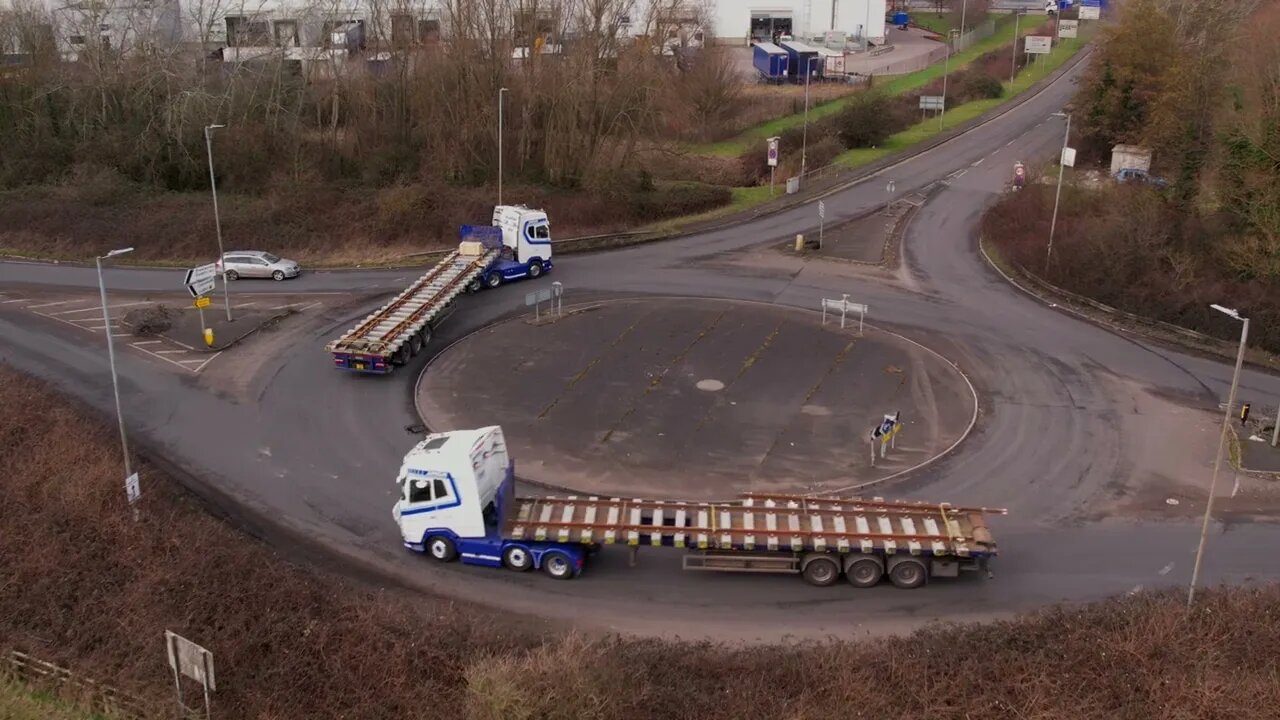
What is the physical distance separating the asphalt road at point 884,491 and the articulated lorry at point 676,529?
52 centimetres

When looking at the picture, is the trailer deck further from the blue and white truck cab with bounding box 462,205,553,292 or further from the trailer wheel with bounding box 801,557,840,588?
the blue and white truck cab with bounding box 462,205,553,292

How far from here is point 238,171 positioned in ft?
185

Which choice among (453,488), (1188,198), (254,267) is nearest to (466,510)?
(453,488)

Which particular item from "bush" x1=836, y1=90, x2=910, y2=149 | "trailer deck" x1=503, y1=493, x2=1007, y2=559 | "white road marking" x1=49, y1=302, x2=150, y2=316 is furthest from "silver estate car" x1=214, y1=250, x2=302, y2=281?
"bush" x1=836, y1=90, x2=910, y2=149

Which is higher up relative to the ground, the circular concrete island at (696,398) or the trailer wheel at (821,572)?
the circular concrete island at (696,398)

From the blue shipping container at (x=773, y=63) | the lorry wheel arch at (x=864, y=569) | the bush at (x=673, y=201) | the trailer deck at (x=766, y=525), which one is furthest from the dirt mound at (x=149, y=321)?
the blue shipping container at (x=773, y=63)

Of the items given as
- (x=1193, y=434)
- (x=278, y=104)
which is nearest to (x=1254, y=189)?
(x=1193, y=434)

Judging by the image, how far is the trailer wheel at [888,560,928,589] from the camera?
68.7 feet

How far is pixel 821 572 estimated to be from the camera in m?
21.2

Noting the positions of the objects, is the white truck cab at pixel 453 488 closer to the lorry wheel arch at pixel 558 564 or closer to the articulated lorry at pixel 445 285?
the lorry wheel arch at pixel 558 564

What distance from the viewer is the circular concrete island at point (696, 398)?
26.5 metres

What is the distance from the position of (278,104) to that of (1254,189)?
48.0 meters

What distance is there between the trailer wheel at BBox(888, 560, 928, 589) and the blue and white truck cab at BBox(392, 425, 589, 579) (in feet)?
22.1

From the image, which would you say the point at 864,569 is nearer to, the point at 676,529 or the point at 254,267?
the point at 676,529
